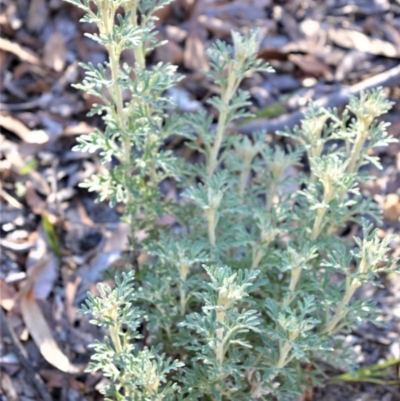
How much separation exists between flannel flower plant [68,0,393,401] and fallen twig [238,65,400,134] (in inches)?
36.5

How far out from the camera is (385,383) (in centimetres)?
254

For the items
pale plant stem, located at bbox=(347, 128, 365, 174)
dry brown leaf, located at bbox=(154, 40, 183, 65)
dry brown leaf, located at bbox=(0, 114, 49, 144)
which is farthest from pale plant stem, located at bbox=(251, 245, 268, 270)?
dry brown leaf, located at bbox=(154, 40, 183, 65)

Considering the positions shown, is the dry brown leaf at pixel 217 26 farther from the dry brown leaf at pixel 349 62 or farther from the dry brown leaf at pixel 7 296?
the dry brown leaf at pixel 7 296

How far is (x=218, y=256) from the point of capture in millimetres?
2035

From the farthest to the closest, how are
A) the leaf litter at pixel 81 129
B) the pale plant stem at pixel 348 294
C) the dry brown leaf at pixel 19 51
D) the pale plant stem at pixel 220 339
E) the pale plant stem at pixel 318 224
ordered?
the dry brown leaf at pixel 19 51, the leaf litter at pixel 81 129, the pale plant stem at pixel 318 224, the pale plant stem at pixel 348 294, the pale plant stem at pixel 220 339

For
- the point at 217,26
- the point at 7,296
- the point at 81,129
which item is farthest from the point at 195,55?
the point at 7,296

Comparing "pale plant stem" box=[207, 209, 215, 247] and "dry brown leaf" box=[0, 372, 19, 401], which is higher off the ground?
"pale plant stem" box=[207, 209, 215, 247]

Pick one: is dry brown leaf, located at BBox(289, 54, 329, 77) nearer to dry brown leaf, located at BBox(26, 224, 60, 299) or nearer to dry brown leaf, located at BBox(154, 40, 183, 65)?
dry brown leaf, located at BBox(154, 40, 183, 65)

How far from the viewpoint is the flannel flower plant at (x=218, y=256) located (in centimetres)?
175

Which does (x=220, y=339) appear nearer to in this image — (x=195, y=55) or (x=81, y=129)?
(x=81, y=129)

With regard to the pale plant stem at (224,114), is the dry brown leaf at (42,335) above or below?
below

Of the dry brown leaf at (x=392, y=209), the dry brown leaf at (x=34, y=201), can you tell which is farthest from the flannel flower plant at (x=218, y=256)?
the dry brown leaf at (x=392, y=209)

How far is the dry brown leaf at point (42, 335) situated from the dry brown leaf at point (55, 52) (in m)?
1.34

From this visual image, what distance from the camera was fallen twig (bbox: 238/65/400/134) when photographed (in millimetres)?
3244
